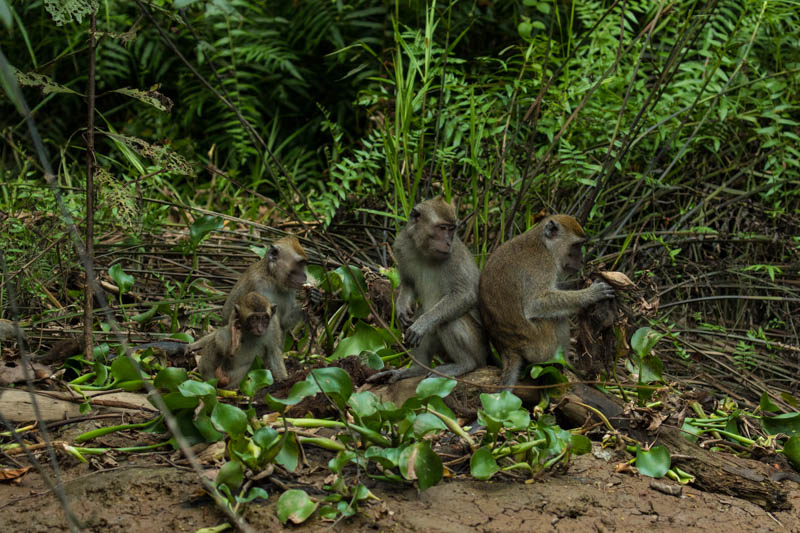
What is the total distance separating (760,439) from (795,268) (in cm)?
283

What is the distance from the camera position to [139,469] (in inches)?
163

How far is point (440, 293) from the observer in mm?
6066

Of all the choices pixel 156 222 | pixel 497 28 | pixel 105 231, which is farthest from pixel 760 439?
pixel 497 28

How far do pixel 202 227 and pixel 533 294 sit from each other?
8.05 feet

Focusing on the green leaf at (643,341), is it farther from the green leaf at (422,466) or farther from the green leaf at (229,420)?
the green leaf at (229,420)

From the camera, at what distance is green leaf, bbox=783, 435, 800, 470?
4.87 m

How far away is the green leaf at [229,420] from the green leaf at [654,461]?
2.14 m

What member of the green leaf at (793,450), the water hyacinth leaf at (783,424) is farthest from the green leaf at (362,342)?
the green leaf at (793,450)

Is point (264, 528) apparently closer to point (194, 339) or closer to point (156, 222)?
point (194, 339)

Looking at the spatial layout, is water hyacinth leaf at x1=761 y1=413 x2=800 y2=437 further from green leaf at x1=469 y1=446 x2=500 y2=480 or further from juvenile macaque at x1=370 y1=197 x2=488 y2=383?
green leaf at x1=469 y1=446 x2=500 y2=480

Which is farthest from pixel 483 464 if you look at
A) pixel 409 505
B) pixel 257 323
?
pixel 257 323

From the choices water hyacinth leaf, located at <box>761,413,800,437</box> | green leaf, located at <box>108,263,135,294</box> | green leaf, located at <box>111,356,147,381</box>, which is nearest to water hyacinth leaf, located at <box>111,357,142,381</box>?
green leaf, located at <box>111,356,147,381</box>

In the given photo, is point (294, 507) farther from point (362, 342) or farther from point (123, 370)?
point (362, 342)

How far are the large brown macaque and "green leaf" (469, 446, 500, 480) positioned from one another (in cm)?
197
